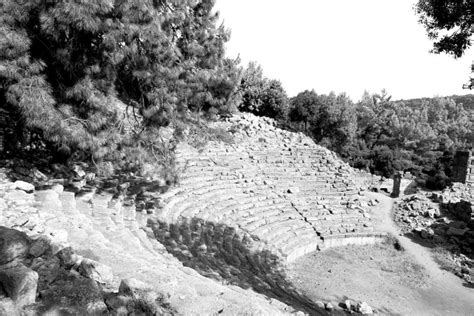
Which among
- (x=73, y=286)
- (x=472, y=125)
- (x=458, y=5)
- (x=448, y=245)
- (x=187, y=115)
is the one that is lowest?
(x=448, y=245)

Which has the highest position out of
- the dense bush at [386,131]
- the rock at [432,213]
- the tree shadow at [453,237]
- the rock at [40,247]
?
the dense bush at [386,131]

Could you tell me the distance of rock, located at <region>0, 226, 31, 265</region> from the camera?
280 cm

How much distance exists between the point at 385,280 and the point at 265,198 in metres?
4.60

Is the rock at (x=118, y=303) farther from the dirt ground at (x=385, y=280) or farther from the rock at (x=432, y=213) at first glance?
the rock at (x=432, y=213)

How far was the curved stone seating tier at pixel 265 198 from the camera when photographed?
8666 mm

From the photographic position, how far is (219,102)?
8.93 metres

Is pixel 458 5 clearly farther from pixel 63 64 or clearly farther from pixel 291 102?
pixel 291 102

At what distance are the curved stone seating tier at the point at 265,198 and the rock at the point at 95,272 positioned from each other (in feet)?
9.75

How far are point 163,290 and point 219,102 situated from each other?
637cm

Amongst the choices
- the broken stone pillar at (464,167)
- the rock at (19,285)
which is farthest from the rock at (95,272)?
the broken stone pillar at (464,167)

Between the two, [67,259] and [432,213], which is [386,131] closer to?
[432,213]

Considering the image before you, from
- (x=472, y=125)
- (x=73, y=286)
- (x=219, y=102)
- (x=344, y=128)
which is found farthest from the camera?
(x=472, y=125)

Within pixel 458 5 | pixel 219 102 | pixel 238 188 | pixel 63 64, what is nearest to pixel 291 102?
pixel 238 188

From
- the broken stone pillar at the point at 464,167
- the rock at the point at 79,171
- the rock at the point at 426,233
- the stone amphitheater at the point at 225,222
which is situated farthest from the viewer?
the broken stone pillar at the point at 464,167
